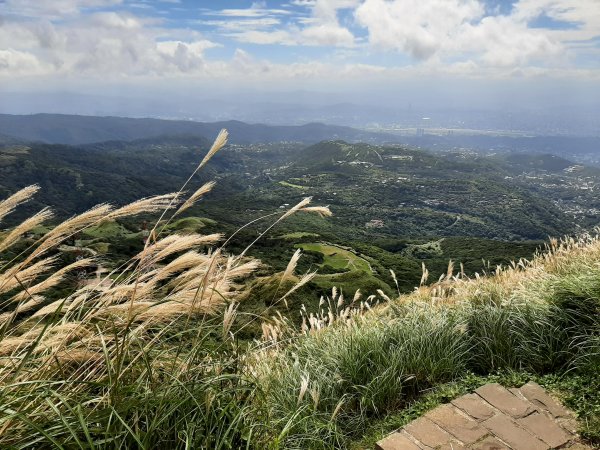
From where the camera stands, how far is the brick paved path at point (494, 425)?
281cm

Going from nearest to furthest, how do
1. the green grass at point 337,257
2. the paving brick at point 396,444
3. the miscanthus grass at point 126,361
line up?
the miscanthus grass at point 126,361, the paving brick at point 396,444, the green grass at point 337,257

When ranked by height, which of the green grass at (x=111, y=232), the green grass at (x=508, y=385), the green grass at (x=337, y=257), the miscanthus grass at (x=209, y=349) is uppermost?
the miscanthus grass at (x=209, y=349)

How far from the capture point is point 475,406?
10.5ft

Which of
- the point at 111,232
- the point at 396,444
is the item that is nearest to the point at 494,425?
the point at 396,444

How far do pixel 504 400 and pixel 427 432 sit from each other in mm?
805

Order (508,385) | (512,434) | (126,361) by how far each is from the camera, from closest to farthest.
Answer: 1. (126,361)
2. (512,434)
3. (508,385)

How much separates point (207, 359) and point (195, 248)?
836 mm

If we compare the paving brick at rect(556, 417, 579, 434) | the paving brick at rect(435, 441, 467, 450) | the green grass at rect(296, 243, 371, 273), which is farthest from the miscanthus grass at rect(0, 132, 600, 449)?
the green grass at rect(296, 243, 371, 273)

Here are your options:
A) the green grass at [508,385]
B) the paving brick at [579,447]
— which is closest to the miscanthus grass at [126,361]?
the green grass at [508,385]

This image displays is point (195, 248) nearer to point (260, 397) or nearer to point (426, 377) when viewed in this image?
point (260, 397)

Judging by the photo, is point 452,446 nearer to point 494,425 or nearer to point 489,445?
point 489,445

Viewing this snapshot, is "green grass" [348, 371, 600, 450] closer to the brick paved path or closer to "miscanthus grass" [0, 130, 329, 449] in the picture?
the brick paved path

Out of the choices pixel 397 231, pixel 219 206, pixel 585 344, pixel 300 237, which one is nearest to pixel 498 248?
pixel 300 237

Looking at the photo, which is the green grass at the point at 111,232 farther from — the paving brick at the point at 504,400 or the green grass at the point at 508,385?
the paving brick at the point at 504,400
